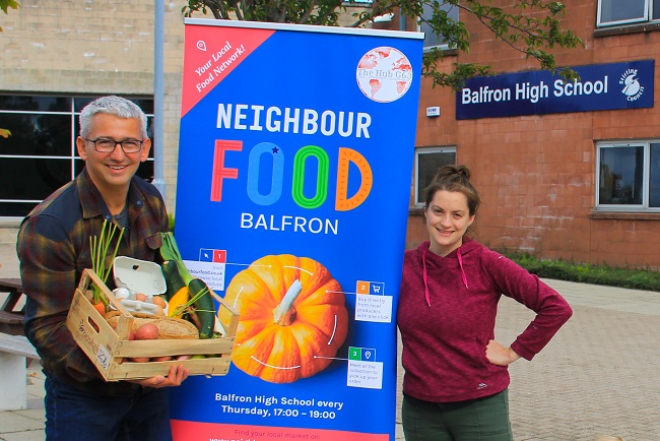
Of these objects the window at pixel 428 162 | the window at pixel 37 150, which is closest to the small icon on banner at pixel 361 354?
the window at pixel 428 162

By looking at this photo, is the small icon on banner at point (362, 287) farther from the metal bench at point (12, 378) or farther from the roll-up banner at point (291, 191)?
the metal bench at point (12, 378)

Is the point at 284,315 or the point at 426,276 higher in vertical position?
the point at 426,276

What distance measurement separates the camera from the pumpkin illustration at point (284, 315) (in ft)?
11.5

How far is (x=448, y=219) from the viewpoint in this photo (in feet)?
10.8

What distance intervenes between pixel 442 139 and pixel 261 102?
16.0 m

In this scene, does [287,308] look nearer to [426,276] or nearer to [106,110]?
[426,276]

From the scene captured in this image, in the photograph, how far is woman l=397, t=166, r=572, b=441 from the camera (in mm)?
3236

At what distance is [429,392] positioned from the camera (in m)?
3.27

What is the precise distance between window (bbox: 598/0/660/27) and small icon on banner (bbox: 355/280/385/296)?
Result: 46.0 feet

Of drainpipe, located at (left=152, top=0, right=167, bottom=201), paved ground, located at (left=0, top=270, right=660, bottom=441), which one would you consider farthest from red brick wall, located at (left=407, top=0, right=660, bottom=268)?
drainpipe, located at (left=152, top=0, right=167, bottom=201)

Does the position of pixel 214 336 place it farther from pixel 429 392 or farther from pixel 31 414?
pixel 31 414

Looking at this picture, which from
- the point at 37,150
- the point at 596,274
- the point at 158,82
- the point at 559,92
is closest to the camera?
the point at 158,82

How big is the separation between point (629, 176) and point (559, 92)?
212cm

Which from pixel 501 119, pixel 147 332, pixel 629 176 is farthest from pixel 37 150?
pixel 147 332
